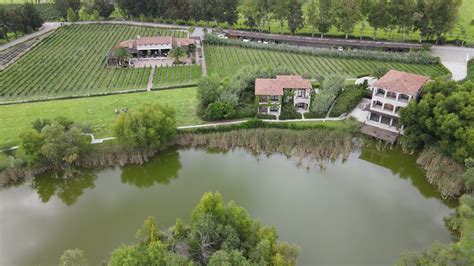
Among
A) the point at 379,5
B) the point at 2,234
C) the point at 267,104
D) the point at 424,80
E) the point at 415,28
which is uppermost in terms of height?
the point at 379,5

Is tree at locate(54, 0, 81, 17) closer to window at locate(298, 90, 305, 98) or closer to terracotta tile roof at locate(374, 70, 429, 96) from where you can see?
window at locate(298, 90, 305, 98)

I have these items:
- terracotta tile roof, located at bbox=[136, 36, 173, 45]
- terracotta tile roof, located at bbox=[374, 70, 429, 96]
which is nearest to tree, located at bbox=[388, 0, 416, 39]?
terracotta tile roof, located at bbox=[374, 70, 429, 96]

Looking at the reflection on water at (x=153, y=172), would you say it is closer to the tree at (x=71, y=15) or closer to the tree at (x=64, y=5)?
the tree at (x=71, y=15)

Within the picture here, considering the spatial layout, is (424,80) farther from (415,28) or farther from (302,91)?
(415,28)

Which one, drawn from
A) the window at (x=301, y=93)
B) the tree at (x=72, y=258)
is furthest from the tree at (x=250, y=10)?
the tree at (x=72, y=258)

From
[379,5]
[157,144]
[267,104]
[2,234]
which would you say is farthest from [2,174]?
[379,5]

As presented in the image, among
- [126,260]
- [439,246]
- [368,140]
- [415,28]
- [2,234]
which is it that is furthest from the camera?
[415,28]

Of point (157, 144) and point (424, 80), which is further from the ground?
point (424, 80)
